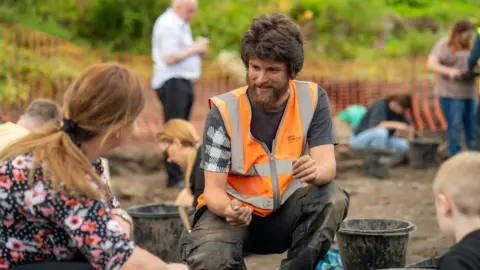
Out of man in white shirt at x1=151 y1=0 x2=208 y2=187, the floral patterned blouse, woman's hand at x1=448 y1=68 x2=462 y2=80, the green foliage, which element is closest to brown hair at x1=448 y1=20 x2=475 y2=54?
woman's hand at x1=448 y1=68 x2=462 y2=80

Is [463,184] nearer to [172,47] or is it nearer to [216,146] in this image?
[216,146]

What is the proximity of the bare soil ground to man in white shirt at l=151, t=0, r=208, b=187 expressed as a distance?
1.77 feet

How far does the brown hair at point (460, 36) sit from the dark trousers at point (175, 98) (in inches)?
127

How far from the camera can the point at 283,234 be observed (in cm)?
420

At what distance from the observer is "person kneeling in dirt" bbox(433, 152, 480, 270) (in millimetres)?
2932

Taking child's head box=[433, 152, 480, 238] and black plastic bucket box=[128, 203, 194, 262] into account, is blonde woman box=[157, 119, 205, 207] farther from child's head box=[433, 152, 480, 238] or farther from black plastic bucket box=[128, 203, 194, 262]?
child's head box=[433, 152, 480, 238]

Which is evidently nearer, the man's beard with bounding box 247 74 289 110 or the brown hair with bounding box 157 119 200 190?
the man's beard with bounding box 247 74 289 110

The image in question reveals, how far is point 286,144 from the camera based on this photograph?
420 centimetres

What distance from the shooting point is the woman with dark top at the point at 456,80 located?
9.66 m

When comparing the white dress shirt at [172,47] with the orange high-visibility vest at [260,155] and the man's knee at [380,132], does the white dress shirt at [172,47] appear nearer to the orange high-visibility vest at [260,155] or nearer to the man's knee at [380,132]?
the man's knee at [380,132]

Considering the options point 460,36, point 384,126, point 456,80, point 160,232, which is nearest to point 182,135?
point 160,232

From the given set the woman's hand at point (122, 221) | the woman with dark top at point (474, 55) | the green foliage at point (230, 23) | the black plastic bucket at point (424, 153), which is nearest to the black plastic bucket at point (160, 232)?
the woman's hand at point (122, 221)

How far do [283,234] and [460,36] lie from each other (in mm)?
6168

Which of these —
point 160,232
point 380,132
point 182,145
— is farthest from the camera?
point 380,132
